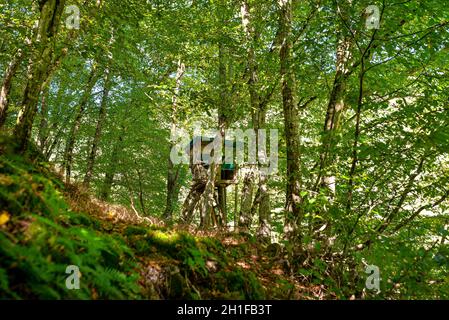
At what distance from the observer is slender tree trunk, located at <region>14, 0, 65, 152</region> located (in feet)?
14.3

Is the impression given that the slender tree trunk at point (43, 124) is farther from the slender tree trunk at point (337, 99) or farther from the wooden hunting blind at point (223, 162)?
the slender tree trunk at point (337, 99)

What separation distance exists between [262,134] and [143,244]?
→ 7.27 meters

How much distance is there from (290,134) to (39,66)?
4.66 m

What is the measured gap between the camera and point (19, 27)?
527 centimetres

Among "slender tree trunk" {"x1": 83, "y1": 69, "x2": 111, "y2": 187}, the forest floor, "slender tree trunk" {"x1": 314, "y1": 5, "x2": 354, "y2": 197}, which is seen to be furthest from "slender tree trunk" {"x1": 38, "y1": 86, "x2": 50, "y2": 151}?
"slender tree trunk" {"x1": 314, "y1": 5, "x2": 354, "y2": 197}

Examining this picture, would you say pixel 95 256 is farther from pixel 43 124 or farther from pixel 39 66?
pixel 43 124

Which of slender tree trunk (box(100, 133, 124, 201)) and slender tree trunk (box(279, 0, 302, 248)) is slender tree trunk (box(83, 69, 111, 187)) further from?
slender tree trunk (box(279, 0, 302, 248))

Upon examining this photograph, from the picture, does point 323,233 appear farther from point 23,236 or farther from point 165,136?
point 165,136

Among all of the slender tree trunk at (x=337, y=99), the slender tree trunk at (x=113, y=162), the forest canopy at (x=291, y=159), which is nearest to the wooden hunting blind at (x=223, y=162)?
the forest canopy at (x=291, y=159)

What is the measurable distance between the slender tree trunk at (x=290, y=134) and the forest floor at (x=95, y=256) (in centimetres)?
111

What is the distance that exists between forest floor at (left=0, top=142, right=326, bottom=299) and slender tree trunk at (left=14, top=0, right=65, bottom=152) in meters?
0.47

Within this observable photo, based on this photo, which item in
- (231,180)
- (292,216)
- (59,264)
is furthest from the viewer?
(231,180)

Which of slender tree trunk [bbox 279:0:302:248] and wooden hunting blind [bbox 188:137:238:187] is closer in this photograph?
slender tree trunk [bbox 279:0:302:248]
